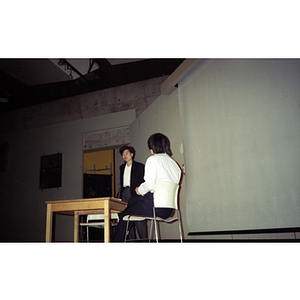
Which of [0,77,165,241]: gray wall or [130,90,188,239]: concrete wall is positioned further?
[0,77,165,241]: gray wall

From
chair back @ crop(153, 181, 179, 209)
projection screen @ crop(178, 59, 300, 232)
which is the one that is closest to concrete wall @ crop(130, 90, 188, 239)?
projection screen @ crop(178, 59, 300, 232)

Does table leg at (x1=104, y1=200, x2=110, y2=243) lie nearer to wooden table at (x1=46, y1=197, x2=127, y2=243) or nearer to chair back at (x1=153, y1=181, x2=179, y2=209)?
wooden table at (x1=46, y1=197, x2=127, y2=243)

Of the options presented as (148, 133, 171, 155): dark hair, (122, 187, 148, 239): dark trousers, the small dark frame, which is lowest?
(122, 187, 148, 239): dark trousers

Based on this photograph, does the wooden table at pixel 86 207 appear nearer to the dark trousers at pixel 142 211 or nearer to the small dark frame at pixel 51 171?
the dark trousers at pixel 142 211

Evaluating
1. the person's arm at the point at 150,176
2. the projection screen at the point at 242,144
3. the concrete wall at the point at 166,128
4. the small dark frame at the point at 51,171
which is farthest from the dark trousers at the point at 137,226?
the small dark frame at the point at 51,171

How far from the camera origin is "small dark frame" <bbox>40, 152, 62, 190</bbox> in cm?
734

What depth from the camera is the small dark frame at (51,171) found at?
734 cm

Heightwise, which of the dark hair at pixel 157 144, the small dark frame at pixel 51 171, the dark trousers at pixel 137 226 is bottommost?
Answer: the dark trousers at pixel 137 226

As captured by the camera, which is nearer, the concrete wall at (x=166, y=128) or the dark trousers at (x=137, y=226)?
the dark trousers at (x=137, y=226)

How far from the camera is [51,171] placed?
24.5 ft

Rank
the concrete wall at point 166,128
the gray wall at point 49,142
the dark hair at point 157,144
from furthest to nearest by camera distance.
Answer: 1. the gray wall at point 49,142
2. the concrete wall at point 166,128
3. the dark hair at point 157,144
